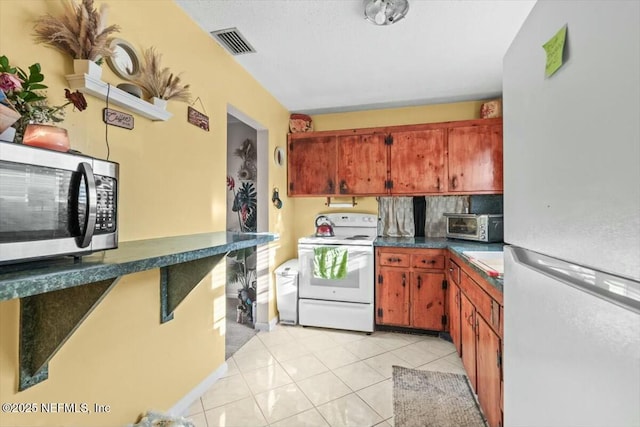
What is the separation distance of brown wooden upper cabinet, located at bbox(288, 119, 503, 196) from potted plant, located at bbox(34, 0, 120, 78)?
2.44 meters

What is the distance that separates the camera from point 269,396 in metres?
1.99

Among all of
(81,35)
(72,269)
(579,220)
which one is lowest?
(72,269)

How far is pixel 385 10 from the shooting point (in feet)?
5.85

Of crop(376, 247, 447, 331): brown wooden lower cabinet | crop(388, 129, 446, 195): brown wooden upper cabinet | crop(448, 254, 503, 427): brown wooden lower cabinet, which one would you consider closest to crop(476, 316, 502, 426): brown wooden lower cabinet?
crop(448, 254, 503, 427): brown wooden lower cabinet

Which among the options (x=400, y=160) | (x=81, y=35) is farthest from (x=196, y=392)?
(x=400, y=160)

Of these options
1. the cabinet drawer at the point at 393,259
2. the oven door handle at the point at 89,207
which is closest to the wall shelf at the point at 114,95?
the oven door handle at the point at 89,207

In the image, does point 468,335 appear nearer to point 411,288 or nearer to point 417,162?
point 411,288

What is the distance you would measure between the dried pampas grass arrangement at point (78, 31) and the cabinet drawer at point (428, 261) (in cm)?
278

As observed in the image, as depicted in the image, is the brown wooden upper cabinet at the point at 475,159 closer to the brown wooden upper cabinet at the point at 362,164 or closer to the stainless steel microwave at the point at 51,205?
the brown wooden upper cabinet at the point at 362,164

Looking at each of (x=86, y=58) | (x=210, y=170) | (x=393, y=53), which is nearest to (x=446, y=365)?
(x=210, y=170)

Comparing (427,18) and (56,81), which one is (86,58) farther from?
(427,18)

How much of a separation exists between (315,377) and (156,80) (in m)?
2.21

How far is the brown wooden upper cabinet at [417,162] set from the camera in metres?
3.18

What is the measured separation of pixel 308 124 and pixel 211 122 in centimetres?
174
